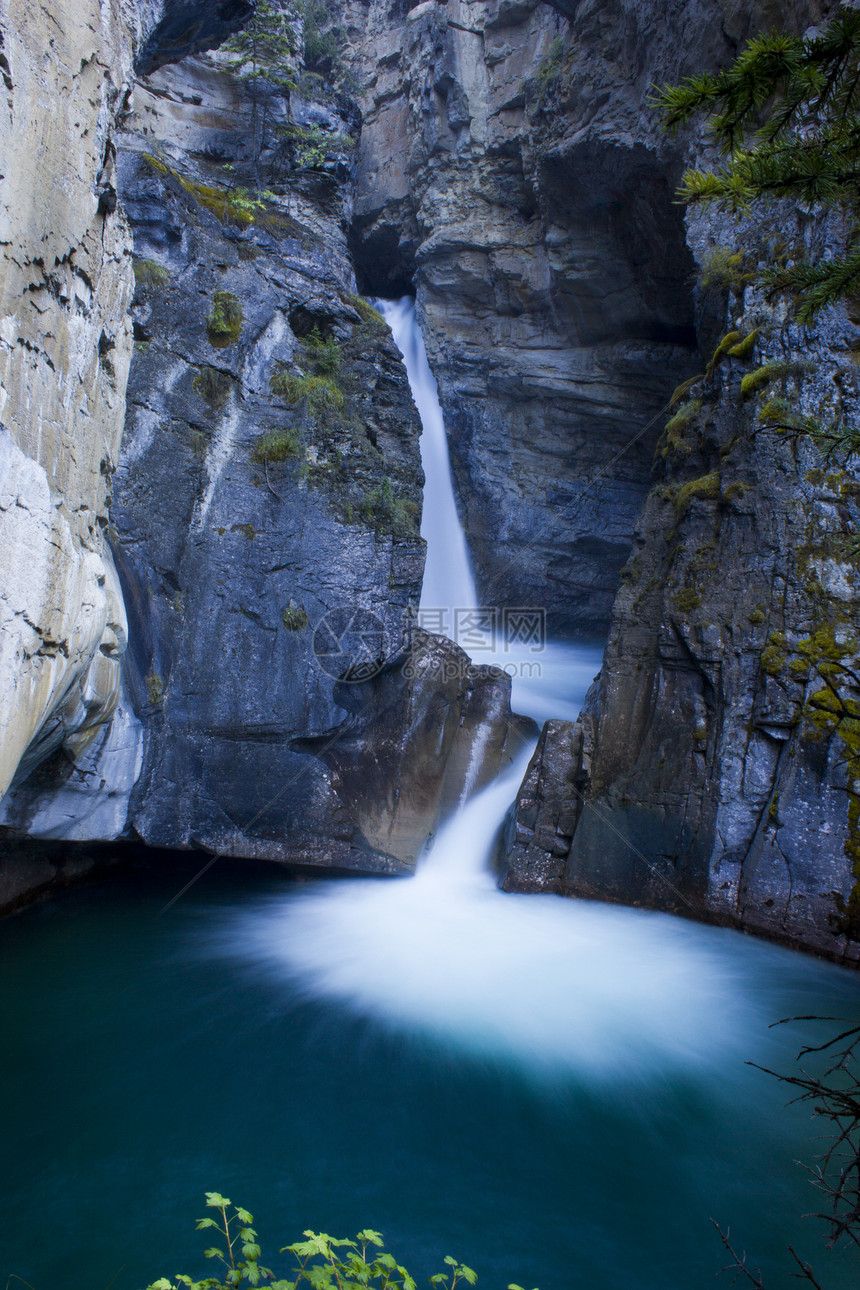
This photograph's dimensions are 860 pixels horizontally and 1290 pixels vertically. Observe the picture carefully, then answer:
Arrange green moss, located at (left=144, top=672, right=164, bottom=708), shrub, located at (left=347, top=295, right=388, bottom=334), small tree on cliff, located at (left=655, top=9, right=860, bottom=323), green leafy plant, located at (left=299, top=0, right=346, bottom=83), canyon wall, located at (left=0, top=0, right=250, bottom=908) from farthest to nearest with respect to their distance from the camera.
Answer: green leafy plant, located at (left=299, top=0, right=346, bottom=83) < shrub, located at (left=347, top=295, right=388, bottom=334) < green moss, located at (left=144, top=672, right=164, bottom=708) < canyon wall, located at (left=0, top=0, right=250, bottom=908) < small tree on cliff, located at (left=655, top=9, right=860, bottom=323)

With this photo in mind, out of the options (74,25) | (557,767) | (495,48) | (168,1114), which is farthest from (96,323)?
(495,48)

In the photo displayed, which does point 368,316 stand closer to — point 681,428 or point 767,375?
point 681,428

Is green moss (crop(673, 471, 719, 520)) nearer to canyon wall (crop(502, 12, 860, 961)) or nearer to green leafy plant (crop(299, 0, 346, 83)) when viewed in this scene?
canyon wall (crop(502, 12, 860, 961))

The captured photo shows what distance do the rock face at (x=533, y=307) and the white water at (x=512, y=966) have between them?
25.2 feet

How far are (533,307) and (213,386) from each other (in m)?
9.17

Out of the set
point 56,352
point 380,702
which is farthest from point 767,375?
point 56,352

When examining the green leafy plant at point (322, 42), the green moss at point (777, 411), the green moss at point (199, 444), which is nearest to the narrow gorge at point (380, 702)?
the green moss at point (199, 444)

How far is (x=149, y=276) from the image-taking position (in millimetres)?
9258

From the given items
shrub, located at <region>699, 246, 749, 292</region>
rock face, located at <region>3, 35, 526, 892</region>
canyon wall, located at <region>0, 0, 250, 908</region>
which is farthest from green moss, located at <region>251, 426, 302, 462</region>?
shrub, located at <region>699, 246, 749, 292</region>

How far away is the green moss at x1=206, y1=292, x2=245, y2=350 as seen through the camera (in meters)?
9.54

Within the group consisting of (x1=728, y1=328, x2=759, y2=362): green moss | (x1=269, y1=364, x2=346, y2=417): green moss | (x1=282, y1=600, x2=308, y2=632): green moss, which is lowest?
(x1=282, y1=600, x2=308, y2=632): green moss

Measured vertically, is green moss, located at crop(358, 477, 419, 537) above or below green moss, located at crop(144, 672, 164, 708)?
above

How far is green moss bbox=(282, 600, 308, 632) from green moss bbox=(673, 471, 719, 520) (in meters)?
5.43

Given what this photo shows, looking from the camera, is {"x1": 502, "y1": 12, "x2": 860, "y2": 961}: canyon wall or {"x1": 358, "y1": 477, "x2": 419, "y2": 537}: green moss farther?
{"x1": 358, "y1": 477, "x2": 419, "y2": 537}: green moss
